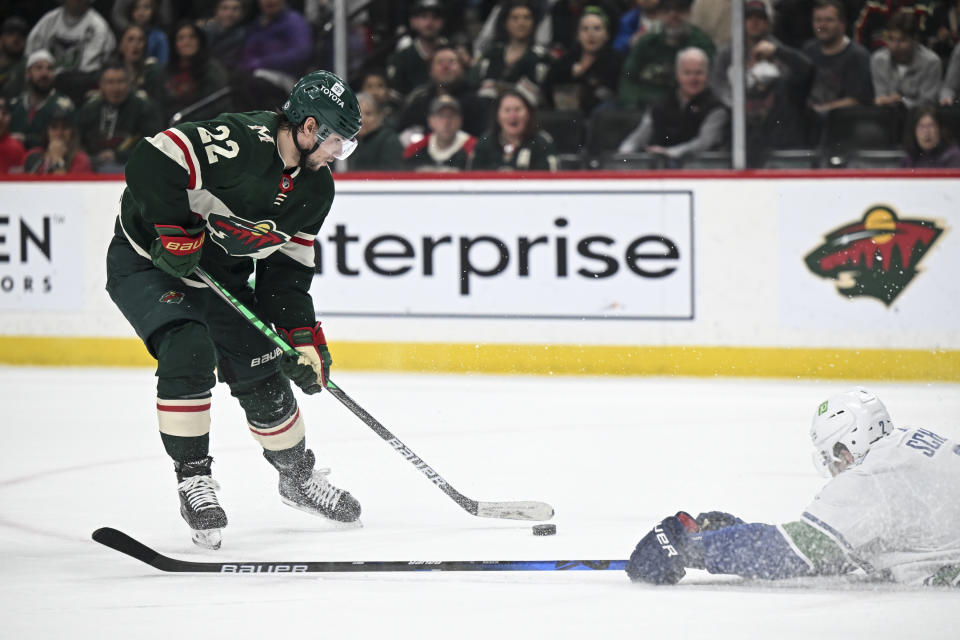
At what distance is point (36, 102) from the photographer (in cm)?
766

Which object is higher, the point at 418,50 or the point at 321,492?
the point at 418,50

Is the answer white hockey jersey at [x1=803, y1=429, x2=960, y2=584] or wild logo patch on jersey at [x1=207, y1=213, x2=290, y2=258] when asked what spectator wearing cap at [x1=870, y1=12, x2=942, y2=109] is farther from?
white hockey jersey at [x1=803, y1=429, x2=960, y2=584]

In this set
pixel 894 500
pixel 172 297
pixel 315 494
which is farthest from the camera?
pixel 315 494

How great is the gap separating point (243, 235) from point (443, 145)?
320cm

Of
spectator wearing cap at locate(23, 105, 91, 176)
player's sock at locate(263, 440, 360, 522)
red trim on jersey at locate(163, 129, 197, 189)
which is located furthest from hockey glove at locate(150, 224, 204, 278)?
spectator wearing cap at locate(23, 105, 91, 176)

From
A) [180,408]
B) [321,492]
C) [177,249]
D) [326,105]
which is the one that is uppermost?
[326,105]

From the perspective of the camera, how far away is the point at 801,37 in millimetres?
6449

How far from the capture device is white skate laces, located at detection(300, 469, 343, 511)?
149 inches

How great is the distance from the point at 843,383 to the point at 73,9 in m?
4.41

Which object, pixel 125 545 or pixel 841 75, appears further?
pixel 841 75

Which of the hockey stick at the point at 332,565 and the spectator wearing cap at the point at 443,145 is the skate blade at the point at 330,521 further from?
the spectator wearing cap at the point at 443,145

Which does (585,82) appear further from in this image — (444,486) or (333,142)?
(444,486)

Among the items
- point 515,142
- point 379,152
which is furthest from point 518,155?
point 379,152

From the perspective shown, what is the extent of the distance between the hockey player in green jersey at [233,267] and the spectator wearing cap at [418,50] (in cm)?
347
